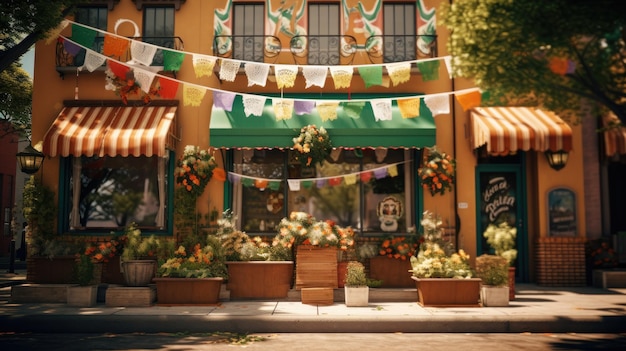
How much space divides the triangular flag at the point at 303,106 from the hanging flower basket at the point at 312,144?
42cm

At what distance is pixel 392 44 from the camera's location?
13.9 meters

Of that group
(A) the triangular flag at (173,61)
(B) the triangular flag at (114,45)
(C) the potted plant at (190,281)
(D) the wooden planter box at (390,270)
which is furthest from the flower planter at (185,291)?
(B) the triangular flag at (114,45)

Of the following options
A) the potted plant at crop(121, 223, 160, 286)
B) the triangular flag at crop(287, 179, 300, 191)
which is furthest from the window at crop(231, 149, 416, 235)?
the potted plant at crop(121, 223, 160, 286)

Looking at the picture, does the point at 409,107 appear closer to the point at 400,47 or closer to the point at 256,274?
the point at 400,47

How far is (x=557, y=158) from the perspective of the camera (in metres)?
13.3

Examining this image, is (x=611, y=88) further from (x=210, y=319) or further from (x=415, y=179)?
(x=210, y=319)

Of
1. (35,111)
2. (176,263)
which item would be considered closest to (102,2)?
(35,111)

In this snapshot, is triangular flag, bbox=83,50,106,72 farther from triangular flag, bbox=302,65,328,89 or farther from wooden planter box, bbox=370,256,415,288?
wooden planter box, bbox=370,256,415,288

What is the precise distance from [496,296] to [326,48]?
23.1 ft

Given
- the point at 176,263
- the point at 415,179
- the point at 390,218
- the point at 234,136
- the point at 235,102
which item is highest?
the point at 235,102

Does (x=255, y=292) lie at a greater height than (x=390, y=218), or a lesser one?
lesser

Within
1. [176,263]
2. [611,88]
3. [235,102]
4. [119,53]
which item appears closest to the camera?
[611,88]

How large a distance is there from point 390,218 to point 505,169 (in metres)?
3.22

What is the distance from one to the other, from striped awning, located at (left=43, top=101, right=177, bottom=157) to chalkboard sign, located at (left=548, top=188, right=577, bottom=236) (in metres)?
9.18
